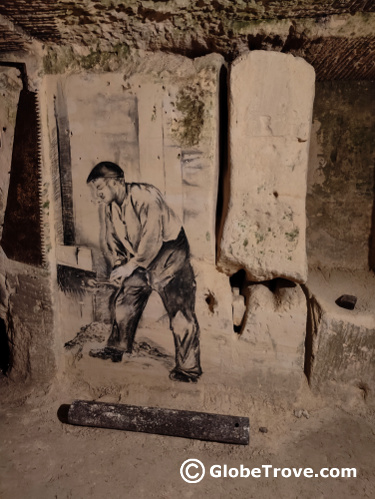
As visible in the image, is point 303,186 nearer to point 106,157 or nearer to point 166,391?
point 106,157

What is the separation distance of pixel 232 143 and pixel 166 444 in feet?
7.00

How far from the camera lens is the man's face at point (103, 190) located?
2846mm

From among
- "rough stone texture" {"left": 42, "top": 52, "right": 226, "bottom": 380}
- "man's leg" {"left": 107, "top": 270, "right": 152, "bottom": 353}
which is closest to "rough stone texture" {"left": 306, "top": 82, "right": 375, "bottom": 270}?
"rough stone texture" {"left": 42, "top": 52, "right": 226, "bottom": 380}

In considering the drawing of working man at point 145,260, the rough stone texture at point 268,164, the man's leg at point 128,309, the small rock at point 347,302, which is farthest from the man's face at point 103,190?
the small rock at point 347,302

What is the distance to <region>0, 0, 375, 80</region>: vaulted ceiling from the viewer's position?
223 cm

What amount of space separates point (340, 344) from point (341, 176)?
1.51 metres

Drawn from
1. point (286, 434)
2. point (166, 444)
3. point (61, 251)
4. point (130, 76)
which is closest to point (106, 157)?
point (130, 76)

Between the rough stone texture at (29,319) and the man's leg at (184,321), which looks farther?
the rough stone texture at (29,319)

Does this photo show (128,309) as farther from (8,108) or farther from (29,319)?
(8,108)

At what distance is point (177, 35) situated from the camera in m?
2.52

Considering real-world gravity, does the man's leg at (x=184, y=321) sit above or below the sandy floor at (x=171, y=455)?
above

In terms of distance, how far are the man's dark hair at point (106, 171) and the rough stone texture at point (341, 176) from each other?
1.76m

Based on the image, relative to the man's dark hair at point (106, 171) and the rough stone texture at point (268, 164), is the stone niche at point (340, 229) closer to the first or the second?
the rough stone texture at point (268, 164)

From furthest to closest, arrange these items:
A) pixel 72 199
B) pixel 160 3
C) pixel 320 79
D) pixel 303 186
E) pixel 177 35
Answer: pixel 320 79, pixel 72 199, pixel 303 186, pixel 177 35, pixel 160 3
